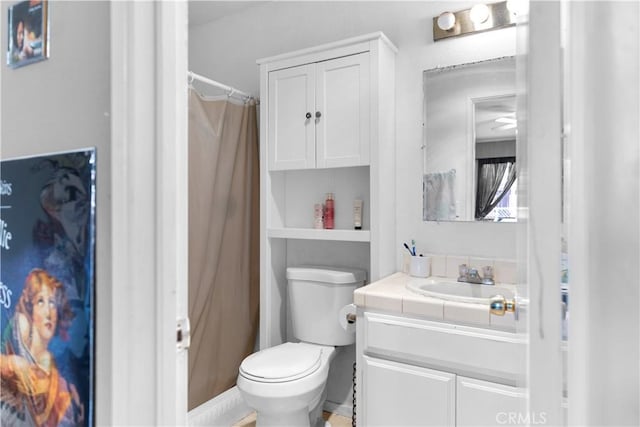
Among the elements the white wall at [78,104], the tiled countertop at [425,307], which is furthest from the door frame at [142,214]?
the tiled countertop at [425,307]

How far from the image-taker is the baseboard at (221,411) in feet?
6.98

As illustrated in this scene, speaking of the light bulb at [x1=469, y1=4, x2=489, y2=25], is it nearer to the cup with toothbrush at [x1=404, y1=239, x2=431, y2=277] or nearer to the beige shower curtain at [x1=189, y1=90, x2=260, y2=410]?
the cup with toothbrush at [x1=404, y1=239, x2=431, y2=277]

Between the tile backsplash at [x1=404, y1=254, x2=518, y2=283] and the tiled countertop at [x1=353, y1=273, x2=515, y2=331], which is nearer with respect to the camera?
the tiled countertop at [x1=353, y1=273, x2=515, y2=331]

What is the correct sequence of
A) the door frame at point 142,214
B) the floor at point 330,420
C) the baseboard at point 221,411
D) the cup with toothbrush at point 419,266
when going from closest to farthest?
the door frame at point 142,214
the cup with toothbrush at point 419,266
the baseboard at point 221,411
the floor at point 330,420

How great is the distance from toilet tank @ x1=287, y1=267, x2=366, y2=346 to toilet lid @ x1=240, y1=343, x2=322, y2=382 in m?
0.10

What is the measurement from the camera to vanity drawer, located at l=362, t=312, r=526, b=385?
1.45m

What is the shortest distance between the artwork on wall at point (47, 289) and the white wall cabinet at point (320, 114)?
1.41m

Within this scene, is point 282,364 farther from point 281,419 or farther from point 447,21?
point 447,21

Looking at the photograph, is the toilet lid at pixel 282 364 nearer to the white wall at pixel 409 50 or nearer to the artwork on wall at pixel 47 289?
the white wall at pixel 409 50

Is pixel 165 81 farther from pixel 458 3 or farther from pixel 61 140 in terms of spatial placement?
pixel 458 3

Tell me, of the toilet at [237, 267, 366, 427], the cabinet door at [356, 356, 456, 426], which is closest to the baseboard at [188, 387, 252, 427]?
the toilet at [237, 267, 366, 427]

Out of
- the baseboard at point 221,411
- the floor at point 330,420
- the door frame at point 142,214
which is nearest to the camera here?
the door frame at point 142,214

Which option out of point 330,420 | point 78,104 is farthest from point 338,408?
point 78,104

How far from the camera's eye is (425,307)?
5.11ft
